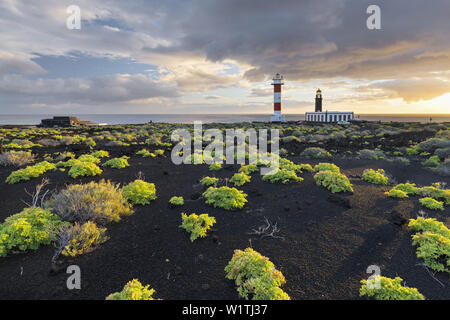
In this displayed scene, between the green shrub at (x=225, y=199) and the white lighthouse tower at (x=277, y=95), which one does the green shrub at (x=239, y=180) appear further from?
the white lighthouse tower at (x=277, y=95)

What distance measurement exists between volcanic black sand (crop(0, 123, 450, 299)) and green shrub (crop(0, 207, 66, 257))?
0.20m

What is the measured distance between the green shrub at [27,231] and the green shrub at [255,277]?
4.20 meters

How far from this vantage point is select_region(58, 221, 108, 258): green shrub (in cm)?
494

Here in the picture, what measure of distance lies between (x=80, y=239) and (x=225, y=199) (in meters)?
4.28

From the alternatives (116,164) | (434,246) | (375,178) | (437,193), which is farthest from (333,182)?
(116,164)

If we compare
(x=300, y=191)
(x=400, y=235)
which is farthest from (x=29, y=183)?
(x=400, y=235)

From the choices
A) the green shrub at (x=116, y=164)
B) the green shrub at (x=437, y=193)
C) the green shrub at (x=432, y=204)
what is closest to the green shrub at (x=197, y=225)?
the green shrub at (x=116, y=164)

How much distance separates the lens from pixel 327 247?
18.2 ft

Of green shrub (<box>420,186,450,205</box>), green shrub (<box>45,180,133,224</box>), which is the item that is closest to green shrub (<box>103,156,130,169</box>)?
green shrub (<box>45,180,133,224</box>)

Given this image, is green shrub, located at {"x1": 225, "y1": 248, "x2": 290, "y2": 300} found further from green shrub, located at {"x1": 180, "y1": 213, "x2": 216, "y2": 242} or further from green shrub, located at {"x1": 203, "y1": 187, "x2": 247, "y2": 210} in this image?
green shrub, located at {"x1": 203, "y1": 187, "x2": 247, "y2": 210}

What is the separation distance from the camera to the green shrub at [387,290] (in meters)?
3.85

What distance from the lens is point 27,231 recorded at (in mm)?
5094
